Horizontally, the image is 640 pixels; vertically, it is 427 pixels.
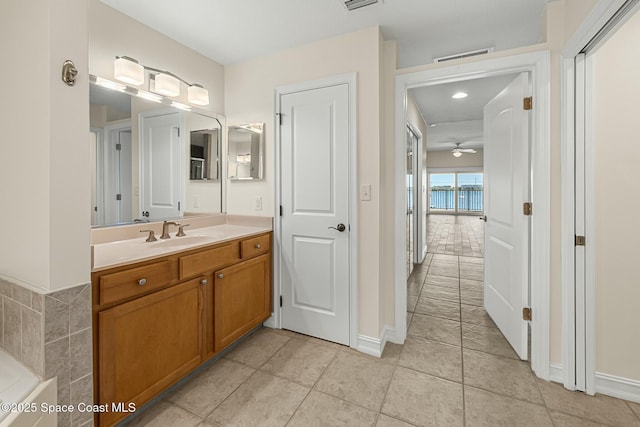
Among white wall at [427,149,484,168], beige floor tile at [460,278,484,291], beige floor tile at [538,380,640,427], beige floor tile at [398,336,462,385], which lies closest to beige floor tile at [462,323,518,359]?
beige floor tile at [398,336,462,385]

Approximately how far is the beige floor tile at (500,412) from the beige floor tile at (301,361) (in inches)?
35.5

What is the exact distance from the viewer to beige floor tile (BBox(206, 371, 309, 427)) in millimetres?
1494

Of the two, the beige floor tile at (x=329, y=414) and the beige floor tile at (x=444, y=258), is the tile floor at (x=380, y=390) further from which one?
the beige floor tile at (x=444, y=258)

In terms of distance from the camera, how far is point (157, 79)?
2.05 meters

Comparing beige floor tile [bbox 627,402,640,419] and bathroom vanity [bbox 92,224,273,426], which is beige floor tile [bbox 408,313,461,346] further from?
bathroom vanity [bbox 92,224,273,426]

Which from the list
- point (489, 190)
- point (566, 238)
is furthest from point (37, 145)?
point (489, 190)

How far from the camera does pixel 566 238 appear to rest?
5.64ft

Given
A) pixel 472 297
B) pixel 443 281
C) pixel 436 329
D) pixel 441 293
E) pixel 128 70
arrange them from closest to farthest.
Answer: pixel 128 70
pixel 436 329
pixel 472 297
pixel 441 293
pixel 443 281

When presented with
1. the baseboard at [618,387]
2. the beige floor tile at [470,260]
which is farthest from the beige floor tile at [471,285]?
the baseboard at [618,387]

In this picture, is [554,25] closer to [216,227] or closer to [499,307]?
[499,307]

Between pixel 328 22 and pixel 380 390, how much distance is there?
8.10ft

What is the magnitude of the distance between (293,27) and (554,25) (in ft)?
5.56

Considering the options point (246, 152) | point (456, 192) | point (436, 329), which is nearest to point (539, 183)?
point (436, 329)

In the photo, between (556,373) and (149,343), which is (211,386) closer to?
(149,343)
